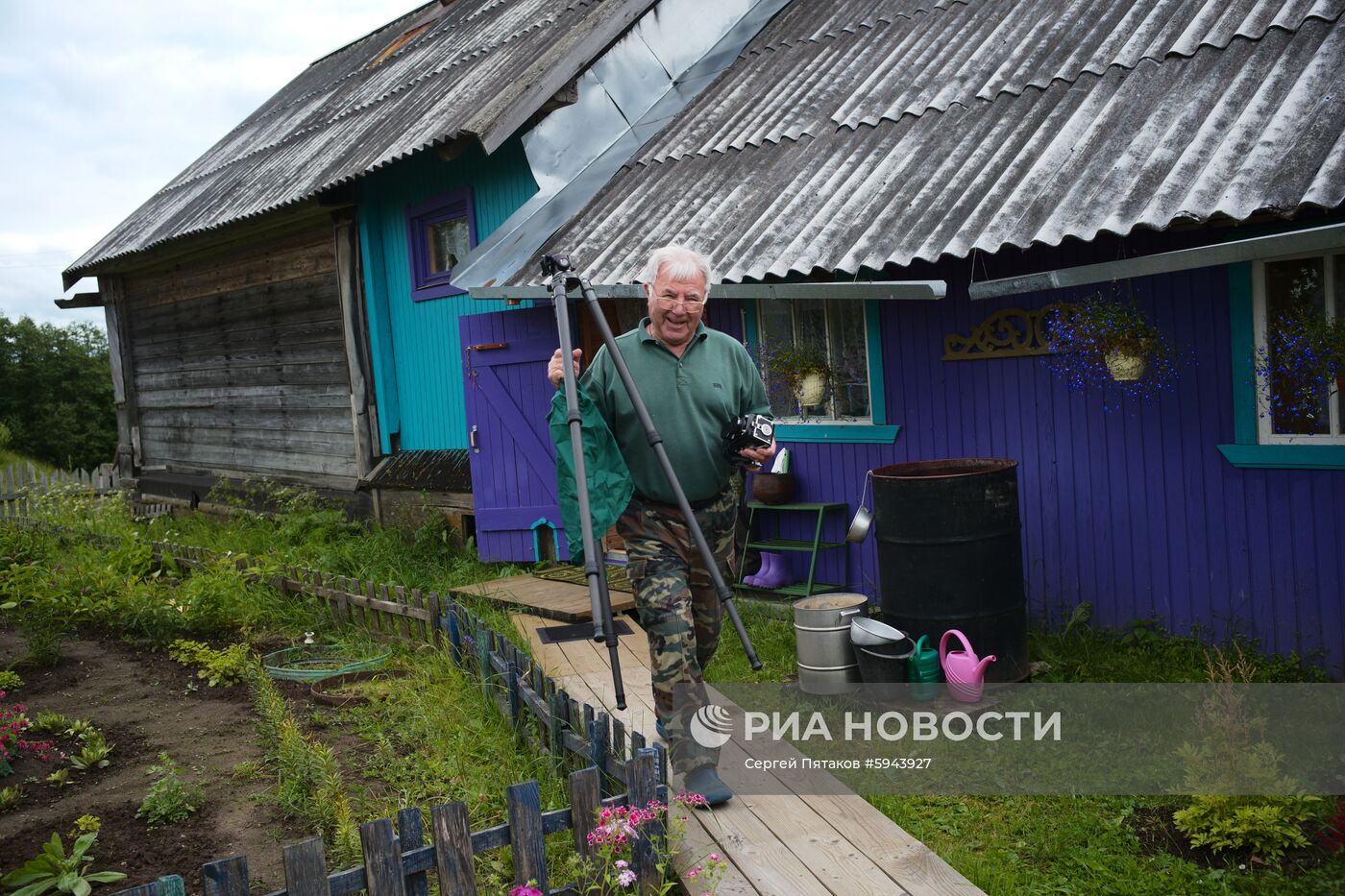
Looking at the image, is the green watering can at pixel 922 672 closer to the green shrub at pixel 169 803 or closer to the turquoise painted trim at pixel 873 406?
the turquoise painted trim at pixel 873 406

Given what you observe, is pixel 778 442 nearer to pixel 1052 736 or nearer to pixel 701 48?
pixel 1052 736

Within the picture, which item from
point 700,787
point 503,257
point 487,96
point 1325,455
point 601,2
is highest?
point 601,2

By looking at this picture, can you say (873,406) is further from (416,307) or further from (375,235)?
(375,235)

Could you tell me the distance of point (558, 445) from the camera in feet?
12.5

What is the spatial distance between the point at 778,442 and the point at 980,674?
9.73ft

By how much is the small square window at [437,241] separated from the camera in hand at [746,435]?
6402 mm

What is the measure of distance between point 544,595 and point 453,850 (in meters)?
4.26

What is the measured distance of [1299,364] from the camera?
474 centimetres

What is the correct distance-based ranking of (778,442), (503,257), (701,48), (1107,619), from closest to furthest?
1. (1107,619)
2. (778,442)
3. (503,257)
4. (701,48)

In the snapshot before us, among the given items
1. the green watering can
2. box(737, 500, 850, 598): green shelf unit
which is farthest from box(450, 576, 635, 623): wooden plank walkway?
the green watering can

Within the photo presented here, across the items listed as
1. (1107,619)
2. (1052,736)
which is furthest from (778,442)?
(1052,736)

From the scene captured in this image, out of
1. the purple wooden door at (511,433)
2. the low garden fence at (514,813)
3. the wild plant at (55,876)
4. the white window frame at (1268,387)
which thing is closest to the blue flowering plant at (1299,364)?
the white window frame at (1268,387)

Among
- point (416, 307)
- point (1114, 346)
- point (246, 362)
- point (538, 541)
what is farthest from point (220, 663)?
point (246, 362)

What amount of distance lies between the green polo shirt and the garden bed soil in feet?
6.35
